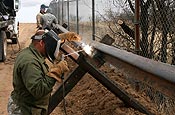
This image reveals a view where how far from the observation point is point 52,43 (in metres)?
4.34

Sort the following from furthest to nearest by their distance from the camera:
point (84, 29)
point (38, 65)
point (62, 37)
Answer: point (84, 29) → point (62, 37) → point (38, 65)

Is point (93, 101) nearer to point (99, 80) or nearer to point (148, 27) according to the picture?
point (99, 80)

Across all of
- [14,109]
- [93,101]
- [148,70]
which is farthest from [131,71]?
[93,101]

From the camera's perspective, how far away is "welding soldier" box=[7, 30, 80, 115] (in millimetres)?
4168

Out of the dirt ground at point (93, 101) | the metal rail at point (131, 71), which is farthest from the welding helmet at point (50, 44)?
the dirt ground at point (93, 101)

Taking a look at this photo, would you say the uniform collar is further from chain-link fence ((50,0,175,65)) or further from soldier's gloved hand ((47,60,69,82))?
chain-link fence ((50,0,175,65))

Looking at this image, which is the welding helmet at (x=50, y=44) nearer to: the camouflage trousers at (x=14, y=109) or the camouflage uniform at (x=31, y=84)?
the camouflage uniform at (x=31, y=84)

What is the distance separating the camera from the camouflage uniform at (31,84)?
4.16 m

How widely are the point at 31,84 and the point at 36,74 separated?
0.12 meters

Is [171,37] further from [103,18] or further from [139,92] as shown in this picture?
[103,18]

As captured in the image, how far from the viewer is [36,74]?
4.17 m

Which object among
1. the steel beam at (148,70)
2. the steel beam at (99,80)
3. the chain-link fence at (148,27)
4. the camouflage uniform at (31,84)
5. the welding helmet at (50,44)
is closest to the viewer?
the steel beam at (148,70)

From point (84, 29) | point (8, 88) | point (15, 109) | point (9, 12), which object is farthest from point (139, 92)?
point (9, 12)

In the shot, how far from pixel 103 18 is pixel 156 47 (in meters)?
3.00
